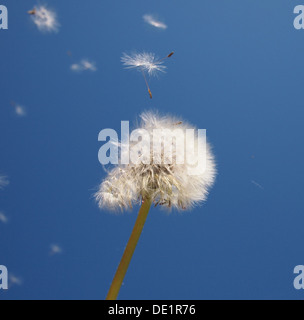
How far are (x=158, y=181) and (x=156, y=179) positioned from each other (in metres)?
0.02

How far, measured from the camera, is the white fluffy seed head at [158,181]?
1.99 meters

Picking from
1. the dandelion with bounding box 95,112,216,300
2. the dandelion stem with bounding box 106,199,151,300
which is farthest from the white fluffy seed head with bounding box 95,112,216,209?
the dandelion stem with bounding box 106,199,151,300

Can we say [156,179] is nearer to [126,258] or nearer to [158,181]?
[158,181]

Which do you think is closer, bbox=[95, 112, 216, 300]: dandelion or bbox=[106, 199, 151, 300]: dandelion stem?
bbox=[106, 199, 151, 300]: dandelion stem

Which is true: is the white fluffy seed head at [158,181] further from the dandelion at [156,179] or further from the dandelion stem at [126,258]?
the dandelion stem at [126,258]

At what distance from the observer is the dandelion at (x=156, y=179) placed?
→ 1979 mm

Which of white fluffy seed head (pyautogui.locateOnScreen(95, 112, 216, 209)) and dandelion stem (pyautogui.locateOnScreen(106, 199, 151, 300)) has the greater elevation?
white fluffy seed head (pyautogui.locateOnScreen(95, 112, 216, 209))

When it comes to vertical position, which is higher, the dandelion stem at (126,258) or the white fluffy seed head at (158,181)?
the white fluffy seed head at (158,181)

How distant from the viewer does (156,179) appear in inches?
78.4

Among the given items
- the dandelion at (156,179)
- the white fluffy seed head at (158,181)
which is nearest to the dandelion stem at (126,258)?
the dandelion at (156,179)

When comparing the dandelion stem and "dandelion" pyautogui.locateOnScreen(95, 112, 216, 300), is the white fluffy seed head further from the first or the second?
the dandelion stem

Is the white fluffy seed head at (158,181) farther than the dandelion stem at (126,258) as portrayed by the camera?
Yes

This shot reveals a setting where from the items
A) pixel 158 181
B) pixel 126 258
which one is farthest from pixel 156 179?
pixel 126 258

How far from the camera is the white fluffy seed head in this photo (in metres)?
1.99
